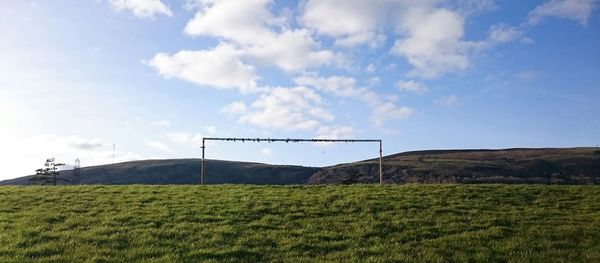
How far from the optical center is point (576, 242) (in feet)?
62.9

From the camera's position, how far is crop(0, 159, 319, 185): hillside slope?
164 meters

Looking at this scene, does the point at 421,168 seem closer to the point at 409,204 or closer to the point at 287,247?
the point at 409,204

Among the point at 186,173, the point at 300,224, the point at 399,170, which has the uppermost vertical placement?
the point at 399,170

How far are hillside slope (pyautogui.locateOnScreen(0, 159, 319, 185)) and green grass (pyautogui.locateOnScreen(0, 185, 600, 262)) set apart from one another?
12565 cm

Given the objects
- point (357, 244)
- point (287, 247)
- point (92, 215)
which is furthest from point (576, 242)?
point (92, 215)

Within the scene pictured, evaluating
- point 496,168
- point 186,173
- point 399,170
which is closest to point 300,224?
point 399,170

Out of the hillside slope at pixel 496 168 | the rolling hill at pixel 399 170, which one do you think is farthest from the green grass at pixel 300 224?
the hillside slope at pixel 496 168

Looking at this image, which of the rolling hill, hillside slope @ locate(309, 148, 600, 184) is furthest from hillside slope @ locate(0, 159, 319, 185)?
hillside slope @ locate(309, 148, 600, 184)

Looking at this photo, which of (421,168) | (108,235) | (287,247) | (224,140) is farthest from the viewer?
(421,168)

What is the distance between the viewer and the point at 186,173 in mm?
173875

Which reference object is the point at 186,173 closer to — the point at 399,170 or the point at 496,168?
the point at 399,170

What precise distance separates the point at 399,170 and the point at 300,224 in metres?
110

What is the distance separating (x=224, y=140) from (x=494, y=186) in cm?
1776

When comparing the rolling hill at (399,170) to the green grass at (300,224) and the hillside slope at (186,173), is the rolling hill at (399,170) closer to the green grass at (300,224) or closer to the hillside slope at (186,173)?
the hillside slope at (186,173)
